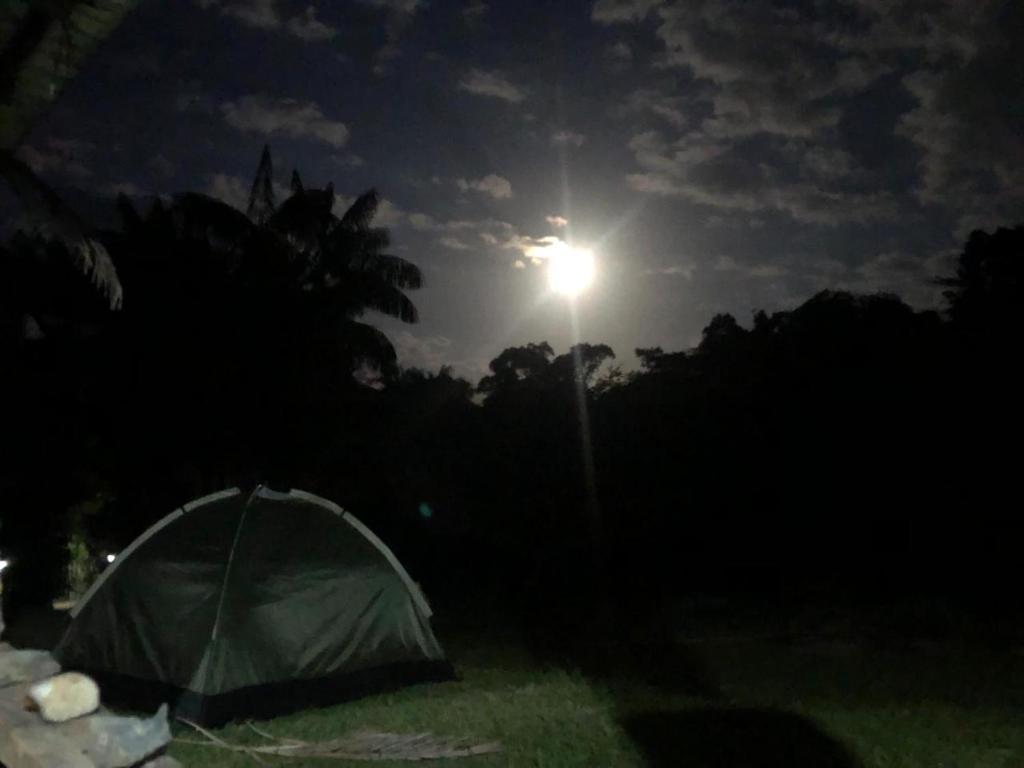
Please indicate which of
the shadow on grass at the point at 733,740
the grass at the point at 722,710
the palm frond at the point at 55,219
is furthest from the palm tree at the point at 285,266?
the shadow on grass at the point at 733,740

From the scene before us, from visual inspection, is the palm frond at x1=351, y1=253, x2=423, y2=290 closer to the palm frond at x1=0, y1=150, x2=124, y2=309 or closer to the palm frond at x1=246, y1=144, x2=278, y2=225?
the palm frond at x1=246, y1=144, x2=278, y2=225

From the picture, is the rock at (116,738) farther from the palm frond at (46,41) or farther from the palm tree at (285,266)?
the palm tree at (285,266)

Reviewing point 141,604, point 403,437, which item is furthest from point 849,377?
point 141,604

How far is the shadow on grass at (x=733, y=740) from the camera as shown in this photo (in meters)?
6.68

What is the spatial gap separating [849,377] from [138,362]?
45.8ft

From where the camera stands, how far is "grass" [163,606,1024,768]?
687 cm

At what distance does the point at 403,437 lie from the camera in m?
22.9

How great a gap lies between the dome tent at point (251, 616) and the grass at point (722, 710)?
0.31 m

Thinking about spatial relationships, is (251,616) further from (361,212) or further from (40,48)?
(361,212)

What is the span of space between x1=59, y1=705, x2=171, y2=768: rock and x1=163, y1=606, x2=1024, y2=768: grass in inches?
66.0

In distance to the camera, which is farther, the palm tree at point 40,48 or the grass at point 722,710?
the grass at point 722,710

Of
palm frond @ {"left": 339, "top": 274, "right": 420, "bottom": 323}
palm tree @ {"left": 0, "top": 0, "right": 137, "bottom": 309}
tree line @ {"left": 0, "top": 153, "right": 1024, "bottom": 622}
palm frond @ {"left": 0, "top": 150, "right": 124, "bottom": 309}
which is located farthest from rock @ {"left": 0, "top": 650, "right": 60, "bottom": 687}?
palm frond @ {"left": 339, "top": 274, "right": 420, "bottom": 323}

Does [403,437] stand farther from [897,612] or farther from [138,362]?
[897,612]

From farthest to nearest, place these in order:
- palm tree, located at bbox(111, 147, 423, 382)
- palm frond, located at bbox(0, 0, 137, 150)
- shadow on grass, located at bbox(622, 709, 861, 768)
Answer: palm tree, located at bbox(111, 147, 423, 382)
shadow on grass, located at bbox(622, 709, 861, 768)
palm frond, located at bbox(0, 0, 137, 150)
